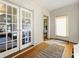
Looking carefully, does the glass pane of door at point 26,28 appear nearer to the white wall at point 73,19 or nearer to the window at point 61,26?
the white wall at point 73,19

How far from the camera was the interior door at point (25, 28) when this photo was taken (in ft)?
13.8

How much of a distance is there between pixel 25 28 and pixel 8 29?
3.89ft

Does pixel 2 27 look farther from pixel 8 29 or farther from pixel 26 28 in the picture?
pixel 26 28

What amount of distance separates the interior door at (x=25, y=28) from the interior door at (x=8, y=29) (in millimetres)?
343

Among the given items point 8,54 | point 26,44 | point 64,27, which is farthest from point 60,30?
point 8,54

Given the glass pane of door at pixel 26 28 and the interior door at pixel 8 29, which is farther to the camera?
the glass pane of door at pixel 26 28

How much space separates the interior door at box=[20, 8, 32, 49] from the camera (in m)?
4.22

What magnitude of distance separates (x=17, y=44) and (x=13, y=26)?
Answer: 27.2 inches

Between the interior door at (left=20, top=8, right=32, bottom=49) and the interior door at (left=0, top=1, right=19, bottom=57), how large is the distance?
0.34m

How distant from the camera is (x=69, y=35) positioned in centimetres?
668

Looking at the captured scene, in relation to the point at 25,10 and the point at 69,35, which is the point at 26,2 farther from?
the point at 69,35

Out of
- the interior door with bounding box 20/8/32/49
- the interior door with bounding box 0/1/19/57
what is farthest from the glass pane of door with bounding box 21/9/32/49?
the interior door with bounding box 0/1/19/57

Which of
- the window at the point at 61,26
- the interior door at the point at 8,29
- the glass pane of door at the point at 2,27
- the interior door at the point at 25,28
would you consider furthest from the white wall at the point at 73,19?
the glass pane of door at the point at 2,27

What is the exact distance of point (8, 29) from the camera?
3445mm
